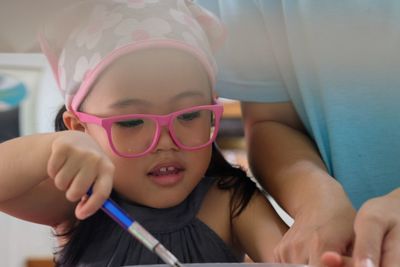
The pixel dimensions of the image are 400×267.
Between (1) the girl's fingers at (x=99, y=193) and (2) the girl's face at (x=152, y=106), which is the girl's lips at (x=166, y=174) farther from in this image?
(1) the girl's fingers at (x=99, y=193)

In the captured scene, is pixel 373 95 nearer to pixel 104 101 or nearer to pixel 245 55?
pixel 245 55

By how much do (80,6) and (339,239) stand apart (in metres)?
0.34

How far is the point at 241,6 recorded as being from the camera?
64cm

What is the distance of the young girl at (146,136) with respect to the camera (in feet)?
1.72

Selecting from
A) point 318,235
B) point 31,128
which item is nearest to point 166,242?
point 318,235

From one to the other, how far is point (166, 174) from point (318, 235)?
17 centimetres

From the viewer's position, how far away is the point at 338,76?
61cm

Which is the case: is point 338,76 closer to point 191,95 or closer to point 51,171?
point 191,95

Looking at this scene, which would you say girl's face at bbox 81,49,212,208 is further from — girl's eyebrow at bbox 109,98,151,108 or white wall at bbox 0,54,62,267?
white wall at bbox 0,54,62,267

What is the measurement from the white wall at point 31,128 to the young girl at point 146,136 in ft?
1.49

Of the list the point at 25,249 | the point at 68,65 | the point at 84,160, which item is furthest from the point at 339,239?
the point at 25,249

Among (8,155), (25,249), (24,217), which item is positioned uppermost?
(8,155)

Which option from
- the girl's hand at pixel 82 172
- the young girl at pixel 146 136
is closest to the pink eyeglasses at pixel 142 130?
the young girl at pixel 146 136

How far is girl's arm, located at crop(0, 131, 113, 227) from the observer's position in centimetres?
40
